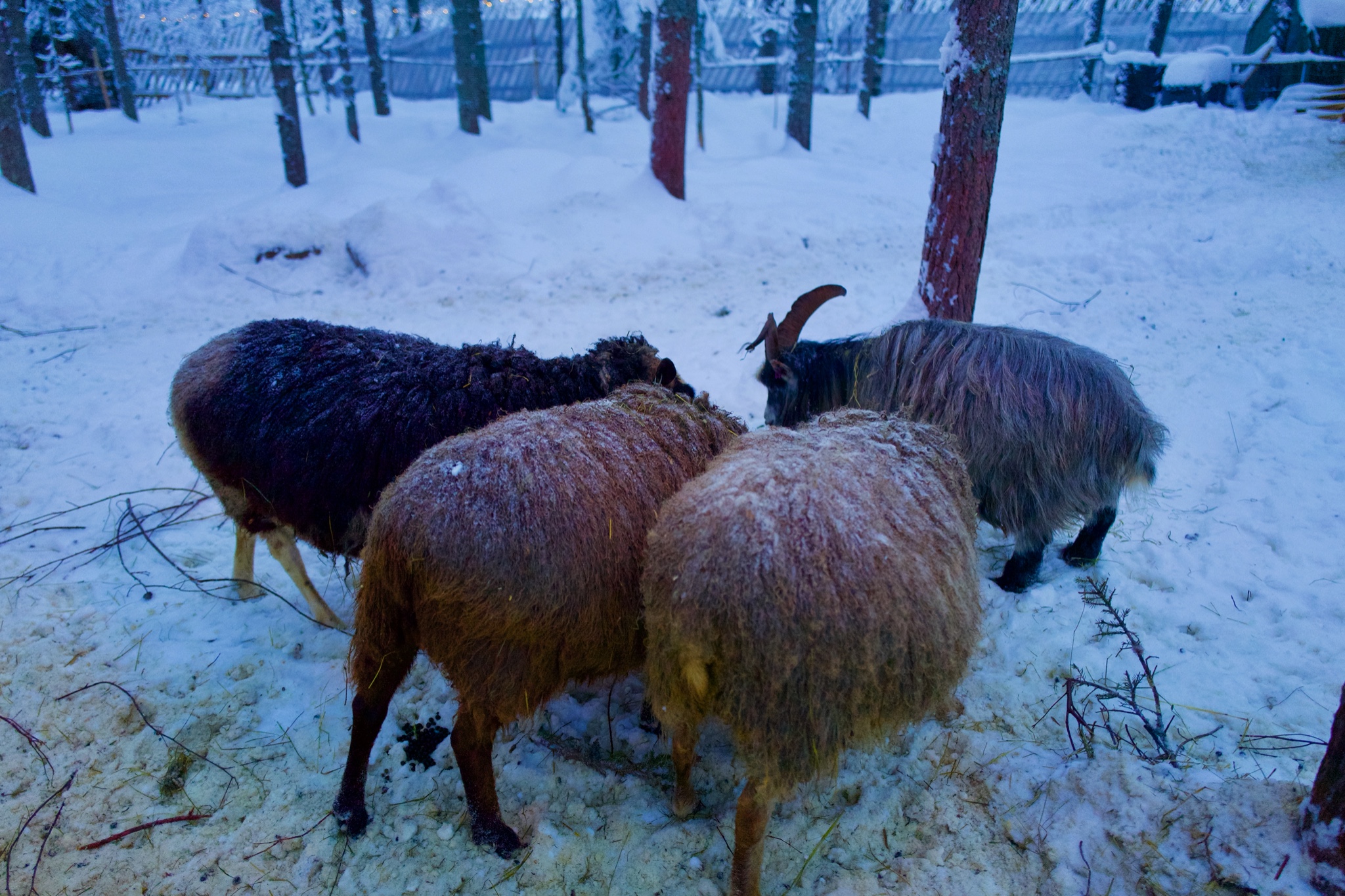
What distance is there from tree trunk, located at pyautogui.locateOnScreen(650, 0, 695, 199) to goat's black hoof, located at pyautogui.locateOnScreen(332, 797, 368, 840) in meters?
8.43

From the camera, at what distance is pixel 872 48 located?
1441 centimetres

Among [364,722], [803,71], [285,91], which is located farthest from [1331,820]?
[803,71]

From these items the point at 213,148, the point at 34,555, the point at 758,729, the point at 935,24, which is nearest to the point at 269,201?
the point at 213,148

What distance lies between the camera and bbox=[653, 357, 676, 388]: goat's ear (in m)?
3.25

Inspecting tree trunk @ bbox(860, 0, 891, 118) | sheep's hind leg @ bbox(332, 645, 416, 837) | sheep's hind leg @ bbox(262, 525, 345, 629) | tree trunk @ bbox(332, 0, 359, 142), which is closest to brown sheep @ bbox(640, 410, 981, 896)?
sheep's hind leg @ bbox(332, 645, 416, 837)

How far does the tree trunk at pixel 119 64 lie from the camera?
15.1 metres

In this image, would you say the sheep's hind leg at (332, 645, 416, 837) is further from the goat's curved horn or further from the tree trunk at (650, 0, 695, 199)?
the tree trunk at (650, 0, 695, 199)

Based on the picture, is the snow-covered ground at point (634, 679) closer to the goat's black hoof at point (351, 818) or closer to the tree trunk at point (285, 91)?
the goat's black hoof at point (351, 818)

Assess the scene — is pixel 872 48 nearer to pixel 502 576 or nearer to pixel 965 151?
pixel 965 151

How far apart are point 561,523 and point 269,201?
9.80m

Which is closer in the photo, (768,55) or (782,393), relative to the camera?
(782,393)

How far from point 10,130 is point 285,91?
3729 millimetres

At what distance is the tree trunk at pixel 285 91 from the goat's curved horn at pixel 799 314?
28.8 ft

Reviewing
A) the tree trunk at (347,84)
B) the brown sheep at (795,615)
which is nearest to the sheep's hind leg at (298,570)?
the brown sheep at (795,615)
